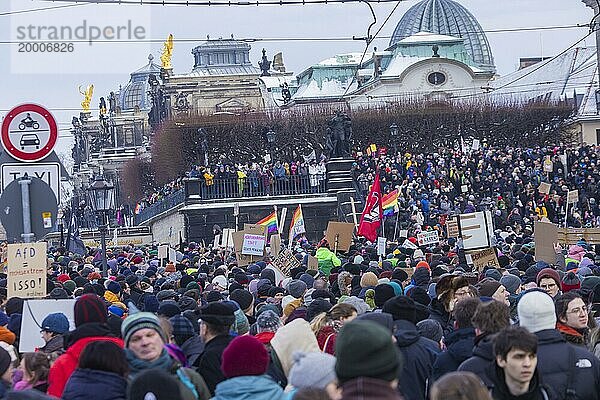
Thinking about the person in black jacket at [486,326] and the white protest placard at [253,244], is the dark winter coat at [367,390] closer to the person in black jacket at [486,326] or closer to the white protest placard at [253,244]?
the person in black jacket at [486,326]

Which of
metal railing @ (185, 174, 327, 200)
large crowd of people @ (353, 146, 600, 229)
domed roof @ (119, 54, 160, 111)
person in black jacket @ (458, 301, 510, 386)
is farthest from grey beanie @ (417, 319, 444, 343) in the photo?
domed roof @ (119, 54, 160, 111)

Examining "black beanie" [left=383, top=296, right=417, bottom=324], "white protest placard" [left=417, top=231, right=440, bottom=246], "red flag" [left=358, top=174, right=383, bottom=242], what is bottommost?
"black beanie" [left=383, top=296, right=417, bottom=324]

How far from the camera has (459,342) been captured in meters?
8.02

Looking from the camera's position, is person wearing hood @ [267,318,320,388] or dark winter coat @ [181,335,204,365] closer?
person wearing hood @ [267,318,320,388]

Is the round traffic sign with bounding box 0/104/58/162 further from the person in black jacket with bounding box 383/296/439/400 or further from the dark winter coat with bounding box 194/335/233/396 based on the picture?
the person in black jacket with bounding box 383/296/439/400

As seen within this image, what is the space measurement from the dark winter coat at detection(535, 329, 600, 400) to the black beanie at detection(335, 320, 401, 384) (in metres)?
2.17

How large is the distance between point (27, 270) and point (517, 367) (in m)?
5.80

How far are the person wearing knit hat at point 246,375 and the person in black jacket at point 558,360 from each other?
4.73ft

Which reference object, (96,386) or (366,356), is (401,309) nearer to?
(96,386)

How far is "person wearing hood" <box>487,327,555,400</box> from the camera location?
21.1 ft

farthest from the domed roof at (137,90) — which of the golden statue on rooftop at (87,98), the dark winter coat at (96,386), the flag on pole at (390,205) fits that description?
the dark winter coat at (96,386)

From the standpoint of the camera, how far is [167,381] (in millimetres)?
5906

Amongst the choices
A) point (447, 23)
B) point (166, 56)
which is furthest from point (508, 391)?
point (447, 23)

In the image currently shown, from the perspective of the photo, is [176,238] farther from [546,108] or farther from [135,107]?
[135,107]
